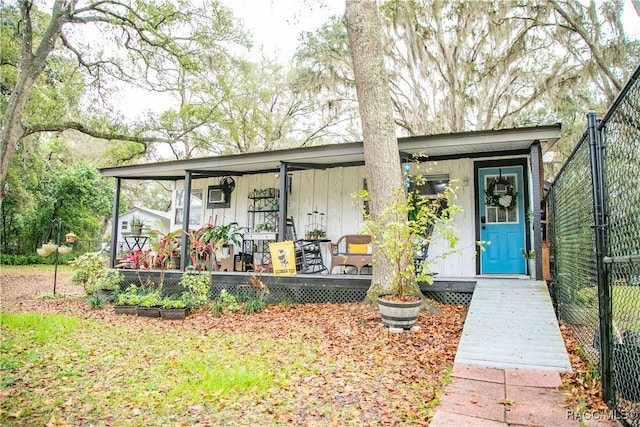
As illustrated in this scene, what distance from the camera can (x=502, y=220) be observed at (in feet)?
22.9

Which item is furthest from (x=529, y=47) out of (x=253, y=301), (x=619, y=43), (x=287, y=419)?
(x=287, y=419)

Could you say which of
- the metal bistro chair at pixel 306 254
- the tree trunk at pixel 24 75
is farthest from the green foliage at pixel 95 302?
the tree trunk at pixel 24 75

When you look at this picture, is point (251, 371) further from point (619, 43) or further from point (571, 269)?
point (619, 43)

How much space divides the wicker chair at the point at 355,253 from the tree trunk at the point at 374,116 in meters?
1.19

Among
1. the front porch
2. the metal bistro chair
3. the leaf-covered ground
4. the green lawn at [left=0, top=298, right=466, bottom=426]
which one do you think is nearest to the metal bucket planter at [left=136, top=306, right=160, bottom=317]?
the leaf-covered ground

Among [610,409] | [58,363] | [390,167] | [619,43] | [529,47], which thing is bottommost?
[58,363]

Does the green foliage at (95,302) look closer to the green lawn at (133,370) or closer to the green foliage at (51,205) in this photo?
the green lawn at (133,370)

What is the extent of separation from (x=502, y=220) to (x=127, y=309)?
6791 millimetres

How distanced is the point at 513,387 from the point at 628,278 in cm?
118

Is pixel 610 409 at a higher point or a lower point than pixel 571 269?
lower

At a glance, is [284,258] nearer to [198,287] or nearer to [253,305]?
[253,305]

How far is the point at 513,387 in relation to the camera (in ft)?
9.29

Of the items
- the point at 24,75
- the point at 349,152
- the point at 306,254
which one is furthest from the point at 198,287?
the point at 24,75

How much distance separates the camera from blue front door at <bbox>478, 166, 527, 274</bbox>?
6855 millimetres
